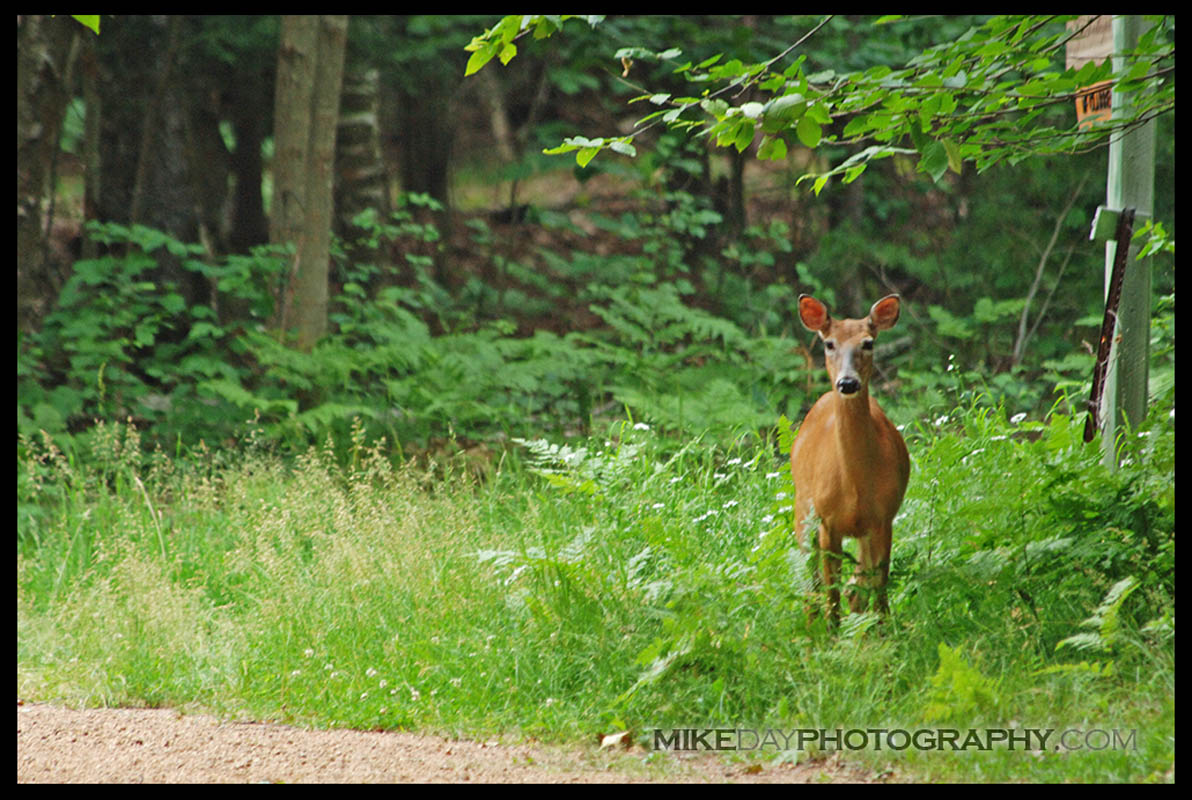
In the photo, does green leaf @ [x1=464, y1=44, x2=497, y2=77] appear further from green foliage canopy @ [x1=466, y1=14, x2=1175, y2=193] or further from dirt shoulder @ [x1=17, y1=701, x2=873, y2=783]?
dirt shoulder @ [x1=17, y1=701, x2=873, y2=783]

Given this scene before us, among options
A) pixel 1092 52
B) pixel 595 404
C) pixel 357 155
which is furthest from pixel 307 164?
pixel 1092 52

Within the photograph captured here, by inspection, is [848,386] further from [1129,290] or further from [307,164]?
[307,164]

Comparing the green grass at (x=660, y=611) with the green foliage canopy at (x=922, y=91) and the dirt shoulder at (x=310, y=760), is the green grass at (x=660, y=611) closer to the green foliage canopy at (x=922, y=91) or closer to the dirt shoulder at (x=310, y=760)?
the dirt shoulder at (x=310, y=760)

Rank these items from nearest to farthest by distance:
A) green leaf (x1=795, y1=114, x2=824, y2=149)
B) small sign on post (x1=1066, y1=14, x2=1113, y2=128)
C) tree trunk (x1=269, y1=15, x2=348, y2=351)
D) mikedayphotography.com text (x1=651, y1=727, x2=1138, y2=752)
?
mikedayphotography.com text (x1=651, y1=727, x2=1138, y2=752) → green leaf (x1=795, y1=114, x2=824, y2=149) → small sign on post (x1=1066, y1=14, x2=1113, y2=128) → tree trunk (x1=269, y1=15, x2=348, y2=351)

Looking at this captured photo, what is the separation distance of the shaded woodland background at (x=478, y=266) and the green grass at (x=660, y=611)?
991mm

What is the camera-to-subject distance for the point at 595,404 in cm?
767

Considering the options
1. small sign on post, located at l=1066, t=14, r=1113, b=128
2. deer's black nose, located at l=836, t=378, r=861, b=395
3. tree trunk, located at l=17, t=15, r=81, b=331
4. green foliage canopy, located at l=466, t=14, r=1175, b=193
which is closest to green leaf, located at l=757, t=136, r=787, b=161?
green foliage canopy, located at l=466, t=14, r=1175, b=193

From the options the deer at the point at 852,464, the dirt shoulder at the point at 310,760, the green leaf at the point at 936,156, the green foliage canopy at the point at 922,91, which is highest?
the green foliage canopy at the point at 922,91

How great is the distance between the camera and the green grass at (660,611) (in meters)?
3.24

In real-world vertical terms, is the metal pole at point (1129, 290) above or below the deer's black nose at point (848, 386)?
above

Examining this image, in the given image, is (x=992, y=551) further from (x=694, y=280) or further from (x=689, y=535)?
(x=694, y=280)

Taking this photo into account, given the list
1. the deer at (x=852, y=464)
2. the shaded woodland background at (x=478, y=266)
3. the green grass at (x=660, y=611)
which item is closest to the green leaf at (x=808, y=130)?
the deer at (x=852, y=464)

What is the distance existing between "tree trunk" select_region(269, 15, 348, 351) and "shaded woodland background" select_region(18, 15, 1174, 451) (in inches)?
4.5

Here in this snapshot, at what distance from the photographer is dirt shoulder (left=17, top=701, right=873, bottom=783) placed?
331 cm
